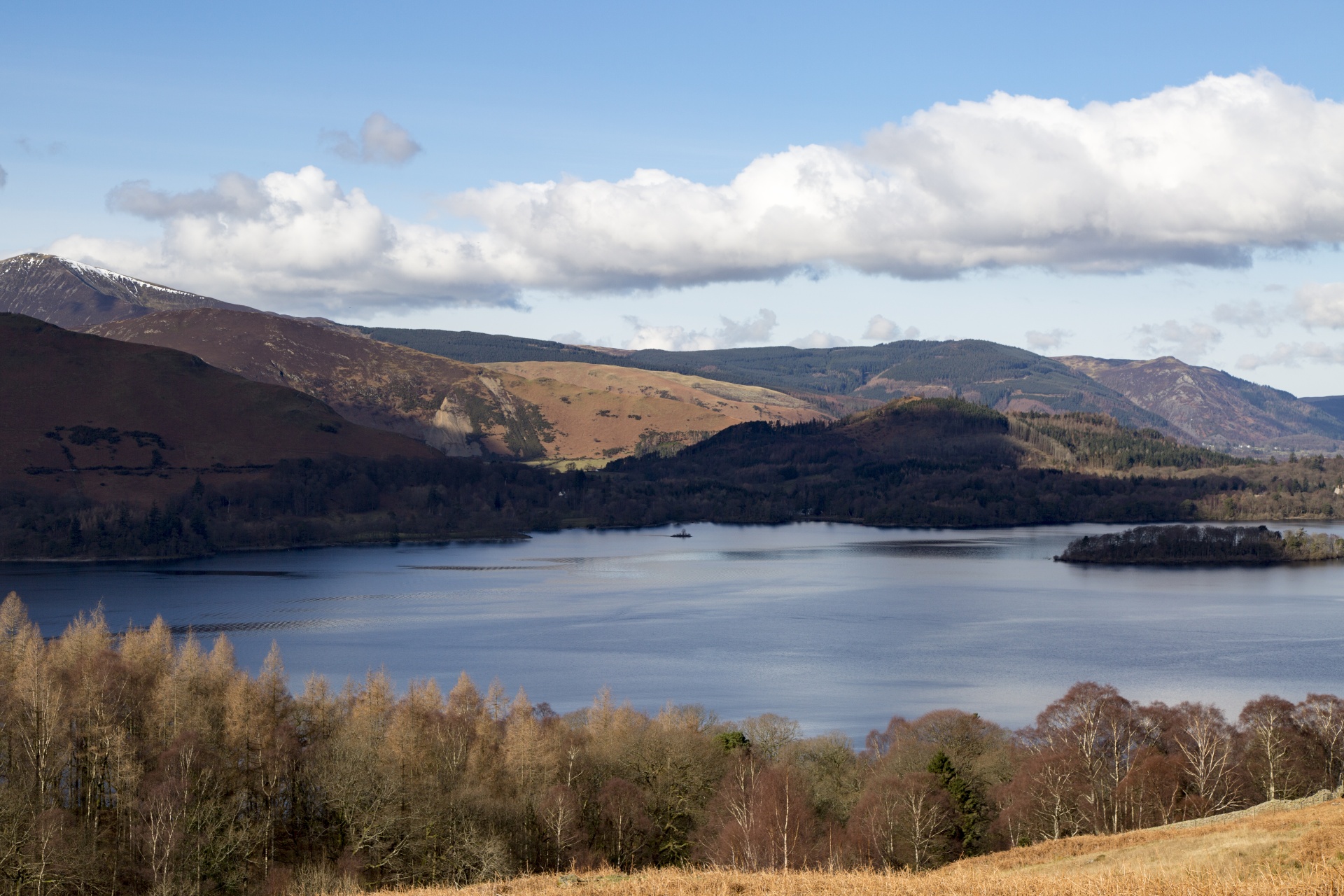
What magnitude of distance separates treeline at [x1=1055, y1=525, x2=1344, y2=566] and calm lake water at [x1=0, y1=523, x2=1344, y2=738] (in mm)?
4942

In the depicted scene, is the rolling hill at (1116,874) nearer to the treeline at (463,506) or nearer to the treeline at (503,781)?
the treeline at (503,781)

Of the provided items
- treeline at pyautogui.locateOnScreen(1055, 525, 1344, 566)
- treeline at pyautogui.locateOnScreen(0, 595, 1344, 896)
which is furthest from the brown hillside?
treeline at pyautogui.locateOnScreen(0, 595, 1344, 896)

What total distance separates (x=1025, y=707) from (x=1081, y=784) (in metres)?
20.3

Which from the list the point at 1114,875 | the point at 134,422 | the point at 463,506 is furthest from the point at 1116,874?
the point at 134,422

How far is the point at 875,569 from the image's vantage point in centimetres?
11444

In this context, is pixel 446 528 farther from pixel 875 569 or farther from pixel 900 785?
pixel 900 785

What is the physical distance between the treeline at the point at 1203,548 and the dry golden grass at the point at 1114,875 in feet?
349

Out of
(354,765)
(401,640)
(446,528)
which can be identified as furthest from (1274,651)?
(446,528)

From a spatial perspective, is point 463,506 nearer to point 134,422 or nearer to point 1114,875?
point 134,422

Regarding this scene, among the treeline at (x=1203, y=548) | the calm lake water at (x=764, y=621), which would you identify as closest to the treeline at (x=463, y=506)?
the calm lake water at (x=764, y=621)

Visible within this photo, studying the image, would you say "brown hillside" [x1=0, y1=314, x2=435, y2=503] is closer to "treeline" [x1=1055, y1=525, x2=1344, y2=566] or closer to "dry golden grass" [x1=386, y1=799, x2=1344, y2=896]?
"treeline" [x1=1055, y1=525, x2=1344, y2=566]

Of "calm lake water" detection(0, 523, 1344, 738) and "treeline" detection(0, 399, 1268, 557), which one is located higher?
"treeline" detection(0, 399, 1268, 557)

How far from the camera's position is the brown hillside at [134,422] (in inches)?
6097

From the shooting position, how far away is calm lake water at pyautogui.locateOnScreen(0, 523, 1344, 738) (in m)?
56.4
